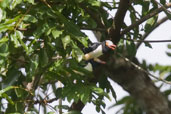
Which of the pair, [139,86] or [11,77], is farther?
[139,86]

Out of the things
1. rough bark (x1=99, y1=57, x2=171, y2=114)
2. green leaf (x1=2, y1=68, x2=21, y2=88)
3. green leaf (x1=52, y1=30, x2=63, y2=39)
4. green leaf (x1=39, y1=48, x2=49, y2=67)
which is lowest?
rough bark (x1=99, y1=57, x2=171, y2=114)

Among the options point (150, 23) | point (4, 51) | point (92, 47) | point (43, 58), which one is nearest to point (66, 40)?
point (43, 58)

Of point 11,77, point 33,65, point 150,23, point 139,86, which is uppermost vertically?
point 150,23

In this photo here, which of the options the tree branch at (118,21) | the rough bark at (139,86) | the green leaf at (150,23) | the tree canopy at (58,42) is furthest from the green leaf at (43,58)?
the rough bark at (139,86)

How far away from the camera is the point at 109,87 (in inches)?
99.0

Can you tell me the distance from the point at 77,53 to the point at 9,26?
1.11 ft

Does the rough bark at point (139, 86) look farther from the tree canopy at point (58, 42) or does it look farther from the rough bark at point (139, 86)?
the tree canopy at point (58, 42)

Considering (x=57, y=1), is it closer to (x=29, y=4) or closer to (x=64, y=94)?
(x=29, y=4)

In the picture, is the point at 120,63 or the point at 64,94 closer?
the point at 64,94

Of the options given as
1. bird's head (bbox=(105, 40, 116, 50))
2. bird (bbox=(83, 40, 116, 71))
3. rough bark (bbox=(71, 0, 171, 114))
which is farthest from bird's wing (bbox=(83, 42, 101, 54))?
rough bark (bbox=(71, 0, 171, 114))

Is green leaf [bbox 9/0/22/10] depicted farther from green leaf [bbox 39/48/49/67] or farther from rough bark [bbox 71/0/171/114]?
rough bark [bbox 71/0/171/114]

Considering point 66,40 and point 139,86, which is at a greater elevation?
point 66,40

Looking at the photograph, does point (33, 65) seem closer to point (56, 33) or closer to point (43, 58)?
point (43, 58)

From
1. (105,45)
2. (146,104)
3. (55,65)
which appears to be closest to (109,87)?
(105,45)
